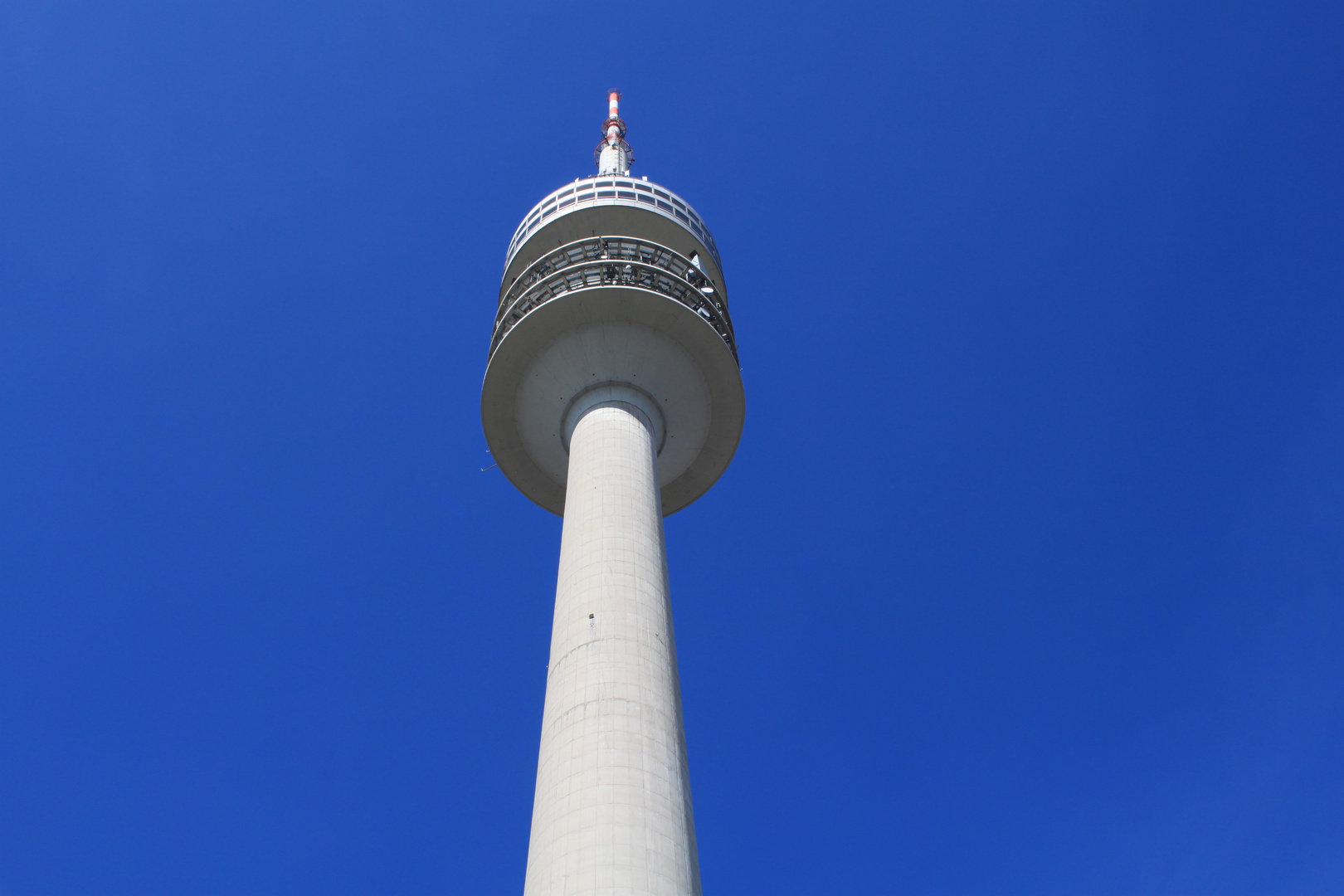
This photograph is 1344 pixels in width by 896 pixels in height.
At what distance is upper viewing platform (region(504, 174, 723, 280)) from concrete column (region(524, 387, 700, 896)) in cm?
1202

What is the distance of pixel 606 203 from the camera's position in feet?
116

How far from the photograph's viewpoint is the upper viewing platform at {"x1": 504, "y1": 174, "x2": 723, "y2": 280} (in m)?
35.5

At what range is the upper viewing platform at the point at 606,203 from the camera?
1398 inches

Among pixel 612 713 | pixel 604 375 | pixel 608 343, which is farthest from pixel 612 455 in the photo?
pixel 612 713

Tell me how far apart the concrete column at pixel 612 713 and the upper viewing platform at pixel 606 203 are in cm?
1202

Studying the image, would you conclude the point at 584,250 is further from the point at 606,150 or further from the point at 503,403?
the point at 606,150

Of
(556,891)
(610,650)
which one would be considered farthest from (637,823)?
(610,650)

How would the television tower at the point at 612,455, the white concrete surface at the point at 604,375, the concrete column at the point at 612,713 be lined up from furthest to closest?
the white concrete surface at the point at 604,375 → the television tower at the point at 612,455 → the concrete column at the point at 612,713

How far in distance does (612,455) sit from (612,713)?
9046 mm

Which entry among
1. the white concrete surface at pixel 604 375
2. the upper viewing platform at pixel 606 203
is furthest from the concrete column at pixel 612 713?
the upper viewing platform at pixel 606 203

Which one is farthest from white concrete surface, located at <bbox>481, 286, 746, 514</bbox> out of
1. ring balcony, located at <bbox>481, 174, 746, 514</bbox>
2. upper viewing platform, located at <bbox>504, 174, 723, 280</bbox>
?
upper viewing platform, located at <bbox>504, 174, 723, 280</bbox>

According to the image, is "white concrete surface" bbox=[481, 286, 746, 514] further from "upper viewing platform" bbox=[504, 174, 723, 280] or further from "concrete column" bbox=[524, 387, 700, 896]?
"upper viewing platform" bbox=[504, 174, 723, 280]

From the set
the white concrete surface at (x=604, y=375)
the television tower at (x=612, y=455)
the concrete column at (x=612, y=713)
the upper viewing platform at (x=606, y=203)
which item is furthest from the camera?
the upper viewing platform at (x=606, y=203)

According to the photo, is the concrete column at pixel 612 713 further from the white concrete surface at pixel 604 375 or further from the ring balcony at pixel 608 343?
the ring balcony at pixel 608 343
